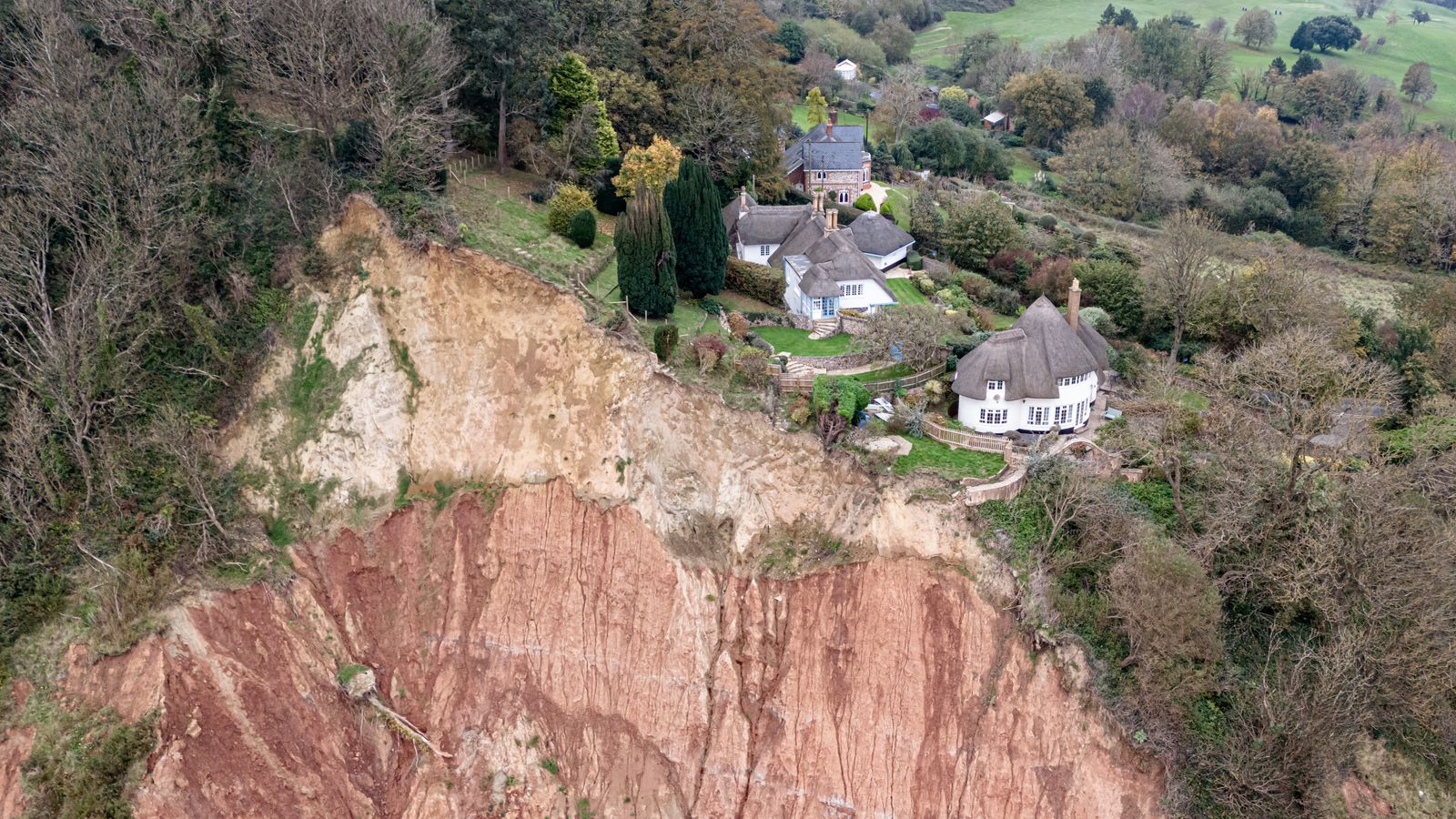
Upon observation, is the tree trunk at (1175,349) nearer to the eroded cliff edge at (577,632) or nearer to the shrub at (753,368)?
the eroded cliff edge at (577,632)

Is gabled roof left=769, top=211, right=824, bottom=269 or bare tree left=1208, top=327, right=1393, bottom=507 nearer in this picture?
bare tree left=1208, top=327, right=1393, bottom=507

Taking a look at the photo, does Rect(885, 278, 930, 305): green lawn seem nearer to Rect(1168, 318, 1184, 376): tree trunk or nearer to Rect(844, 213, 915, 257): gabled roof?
Rect(844, 213, 915, 257): gabled roof

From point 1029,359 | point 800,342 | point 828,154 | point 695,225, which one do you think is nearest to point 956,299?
point 800,342

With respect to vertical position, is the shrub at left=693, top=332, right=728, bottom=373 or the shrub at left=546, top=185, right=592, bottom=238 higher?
the shrub at left=546, top=185, right=592, bottom=238

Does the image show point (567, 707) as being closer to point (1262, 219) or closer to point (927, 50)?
point (1262, 219)

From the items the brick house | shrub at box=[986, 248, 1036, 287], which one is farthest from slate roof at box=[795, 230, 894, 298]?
the brick house

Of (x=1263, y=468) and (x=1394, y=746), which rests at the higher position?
(x=1263, y=468)

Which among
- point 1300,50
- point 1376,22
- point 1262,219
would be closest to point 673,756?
point 1262,219

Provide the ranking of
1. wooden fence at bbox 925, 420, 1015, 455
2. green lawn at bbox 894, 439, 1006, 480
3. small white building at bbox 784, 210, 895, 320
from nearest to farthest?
1. green lawn at bbox 894, 439, 1006, 480
2. wooden fence at bbox 925, 420, 1015, 455
3. small white building at bbox 784, 210, 895, 320
